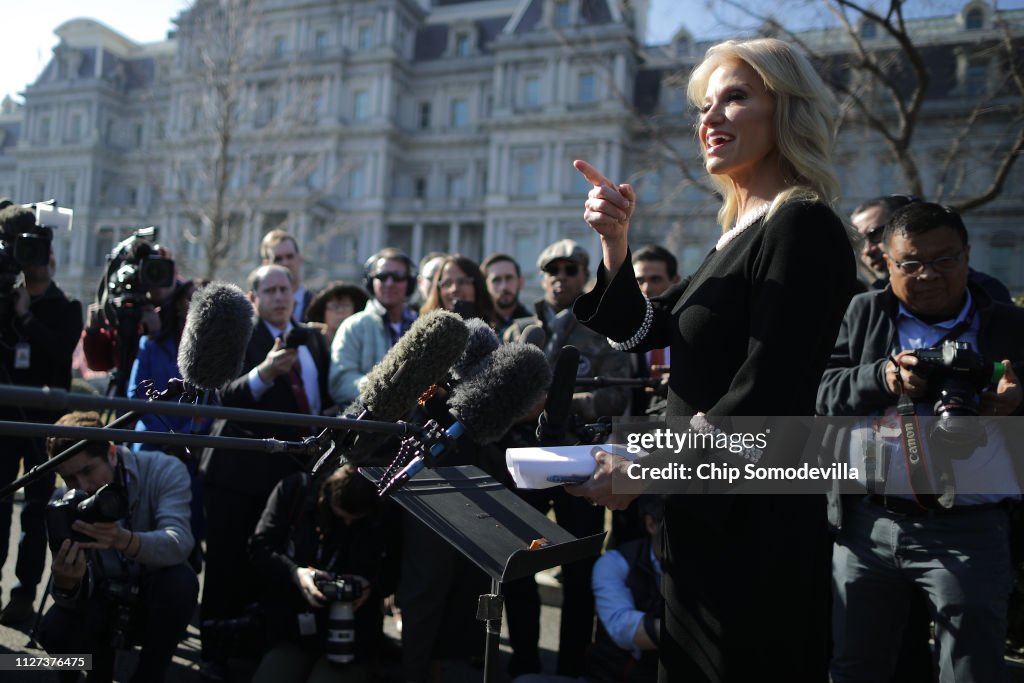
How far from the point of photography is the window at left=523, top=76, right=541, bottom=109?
49.9 metres

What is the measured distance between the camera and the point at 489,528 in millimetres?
1869

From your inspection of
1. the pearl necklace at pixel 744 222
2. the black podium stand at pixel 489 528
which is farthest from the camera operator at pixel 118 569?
the pearl necklace at pixel 744 222

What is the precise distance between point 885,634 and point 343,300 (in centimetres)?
530

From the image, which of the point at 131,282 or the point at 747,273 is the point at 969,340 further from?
the point at 131,282

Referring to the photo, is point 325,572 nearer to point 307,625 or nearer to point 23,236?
point 307,625

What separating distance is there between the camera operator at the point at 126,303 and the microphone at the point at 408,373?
3190mm

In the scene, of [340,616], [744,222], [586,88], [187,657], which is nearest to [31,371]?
[187,657]

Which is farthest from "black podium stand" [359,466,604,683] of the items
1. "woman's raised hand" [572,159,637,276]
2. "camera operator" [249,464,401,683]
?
"camera operator" [249,464,401,683]

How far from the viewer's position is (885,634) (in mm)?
3041

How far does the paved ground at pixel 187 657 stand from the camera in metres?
3.96

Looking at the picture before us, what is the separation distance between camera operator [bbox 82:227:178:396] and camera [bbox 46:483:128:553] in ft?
4.72

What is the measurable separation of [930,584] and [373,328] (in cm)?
346

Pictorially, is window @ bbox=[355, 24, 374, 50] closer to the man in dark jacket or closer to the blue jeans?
the man in dark jacket

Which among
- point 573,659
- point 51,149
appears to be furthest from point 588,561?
point 51,149
